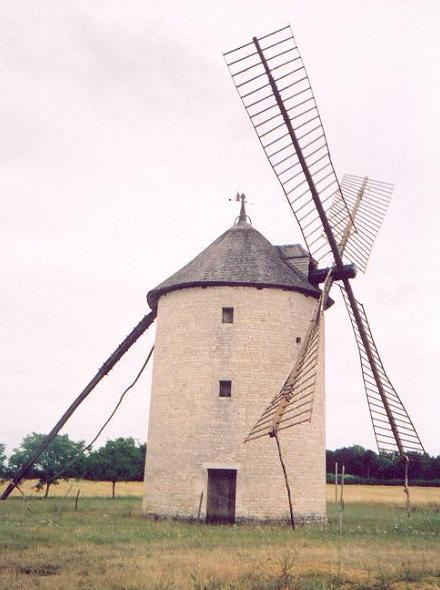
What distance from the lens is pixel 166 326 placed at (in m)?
19.8

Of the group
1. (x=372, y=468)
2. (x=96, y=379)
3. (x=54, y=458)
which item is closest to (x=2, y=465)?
(x=54, y=458)

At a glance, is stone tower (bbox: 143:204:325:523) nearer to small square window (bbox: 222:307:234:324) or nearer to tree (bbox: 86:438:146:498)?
small square window (bbox: 222:307:234:324)

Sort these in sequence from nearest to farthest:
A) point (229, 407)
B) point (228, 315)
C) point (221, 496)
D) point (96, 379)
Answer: point (221, 496), point (229, 407), point (228, 315), point (96, 379)

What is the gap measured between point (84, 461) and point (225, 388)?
916 inches

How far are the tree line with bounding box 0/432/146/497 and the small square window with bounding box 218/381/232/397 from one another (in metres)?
19.8

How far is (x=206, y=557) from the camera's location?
10.1 meters

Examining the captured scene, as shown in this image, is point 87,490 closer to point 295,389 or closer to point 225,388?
point 225,388

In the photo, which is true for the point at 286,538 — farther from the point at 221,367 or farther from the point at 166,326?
the point at 166,326

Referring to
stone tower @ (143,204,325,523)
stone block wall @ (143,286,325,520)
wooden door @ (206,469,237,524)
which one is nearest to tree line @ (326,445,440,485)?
stone block wall @ (143,286,325,520)

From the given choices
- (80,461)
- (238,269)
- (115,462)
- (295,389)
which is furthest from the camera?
(80,461)

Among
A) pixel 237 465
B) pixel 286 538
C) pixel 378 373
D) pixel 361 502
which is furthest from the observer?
pixel 361 502

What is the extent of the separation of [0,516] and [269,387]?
8.74 meters

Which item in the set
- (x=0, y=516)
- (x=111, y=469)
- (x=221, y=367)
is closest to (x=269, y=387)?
(x=221, y=367)

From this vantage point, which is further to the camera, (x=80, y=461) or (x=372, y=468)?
(x=372, y=468)
